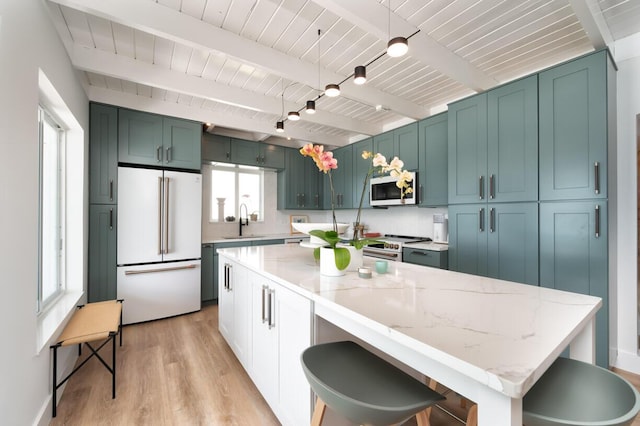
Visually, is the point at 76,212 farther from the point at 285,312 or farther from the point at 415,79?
the point at 415,79

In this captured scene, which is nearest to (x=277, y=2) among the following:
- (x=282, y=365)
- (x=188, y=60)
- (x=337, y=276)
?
(x=188, y=60)

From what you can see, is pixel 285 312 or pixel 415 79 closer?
pixel 285 312

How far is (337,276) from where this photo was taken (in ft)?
5.00

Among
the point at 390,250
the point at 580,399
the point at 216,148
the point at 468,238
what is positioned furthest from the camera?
the point at 216,148

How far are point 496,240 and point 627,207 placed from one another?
97 cm

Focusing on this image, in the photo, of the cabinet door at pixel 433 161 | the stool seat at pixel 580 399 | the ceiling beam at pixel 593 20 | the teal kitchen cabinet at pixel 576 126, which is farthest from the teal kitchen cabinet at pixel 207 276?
the ceiling beam at pixel 593 20

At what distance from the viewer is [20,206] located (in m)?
1.36

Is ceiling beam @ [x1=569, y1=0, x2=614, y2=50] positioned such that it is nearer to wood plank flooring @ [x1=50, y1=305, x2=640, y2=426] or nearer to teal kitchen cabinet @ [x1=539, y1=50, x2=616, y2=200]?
teal kitchen cabinet @ [x1=539, y1=50, x2=616, y2=200]

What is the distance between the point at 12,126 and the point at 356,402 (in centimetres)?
185

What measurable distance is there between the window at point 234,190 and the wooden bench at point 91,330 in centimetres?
237

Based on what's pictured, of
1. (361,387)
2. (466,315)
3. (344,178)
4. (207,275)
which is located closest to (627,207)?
(466,315)

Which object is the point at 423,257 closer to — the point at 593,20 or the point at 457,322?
the point at 593,20

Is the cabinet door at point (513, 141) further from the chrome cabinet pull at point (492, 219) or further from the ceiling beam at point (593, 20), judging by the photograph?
the ceiling beam at point (593, 20)

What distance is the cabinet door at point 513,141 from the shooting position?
2.40m
